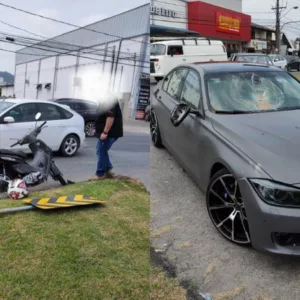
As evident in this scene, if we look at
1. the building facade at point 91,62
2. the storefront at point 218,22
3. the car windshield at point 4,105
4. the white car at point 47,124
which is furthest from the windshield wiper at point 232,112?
the car windshield at point 4,105

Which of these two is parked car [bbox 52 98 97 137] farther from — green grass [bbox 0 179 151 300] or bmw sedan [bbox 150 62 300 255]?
bmw sedan [bbox 150 62 300 255]

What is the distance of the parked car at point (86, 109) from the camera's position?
1425 mm

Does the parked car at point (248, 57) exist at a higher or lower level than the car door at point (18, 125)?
higher

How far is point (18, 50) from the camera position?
4.48ft

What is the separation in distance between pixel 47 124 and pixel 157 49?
0.49 m

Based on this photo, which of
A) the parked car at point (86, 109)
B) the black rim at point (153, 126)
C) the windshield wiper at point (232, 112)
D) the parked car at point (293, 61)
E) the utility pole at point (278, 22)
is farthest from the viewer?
the parked car at point (293, 61)

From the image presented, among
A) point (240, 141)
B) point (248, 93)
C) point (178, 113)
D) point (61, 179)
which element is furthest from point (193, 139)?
point (61, 179)

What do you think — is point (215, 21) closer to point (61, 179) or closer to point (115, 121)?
point (115, 121)

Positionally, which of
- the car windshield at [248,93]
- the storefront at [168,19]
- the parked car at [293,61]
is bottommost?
the car windshield at [248,93]

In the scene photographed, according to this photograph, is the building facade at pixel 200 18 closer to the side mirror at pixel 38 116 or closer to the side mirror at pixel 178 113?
the side mirror at pixel 178 113

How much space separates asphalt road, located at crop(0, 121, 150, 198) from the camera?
1.46 metres

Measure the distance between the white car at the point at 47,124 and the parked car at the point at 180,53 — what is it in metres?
0.36

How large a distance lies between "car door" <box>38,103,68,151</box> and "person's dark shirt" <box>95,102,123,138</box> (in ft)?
0.47

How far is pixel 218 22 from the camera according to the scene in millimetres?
1700
